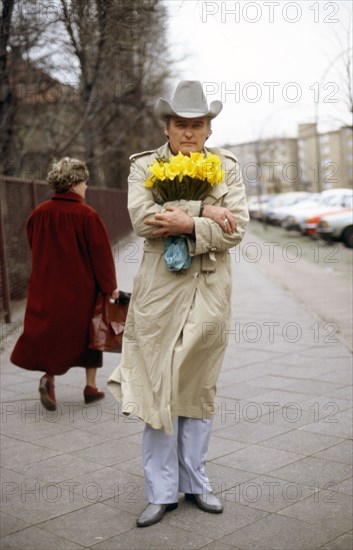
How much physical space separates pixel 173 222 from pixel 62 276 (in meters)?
2.80

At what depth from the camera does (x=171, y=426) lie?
4.29 m

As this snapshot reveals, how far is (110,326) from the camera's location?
6.82 metres

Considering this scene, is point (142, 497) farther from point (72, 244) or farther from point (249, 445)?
point (72, 244)

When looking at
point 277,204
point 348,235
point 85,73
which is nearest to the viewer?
point 85,73

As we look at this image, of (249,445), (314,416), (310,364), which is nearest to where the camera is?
(249,445)

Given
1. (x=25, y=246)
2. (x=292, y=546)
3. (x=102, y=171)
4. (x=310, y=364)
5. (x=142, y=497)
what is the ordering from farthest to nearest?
(x=102, y=171)
(x=25, y=246)
(x=310, y=364)
(x=142, y=497)
(x=292, y=546)

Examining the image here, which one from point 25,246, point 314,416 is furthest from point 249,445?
point 25,246

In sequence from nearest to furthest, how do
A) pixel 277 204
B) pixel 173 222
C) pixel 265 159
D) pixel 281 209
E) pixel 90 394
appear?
pixel 173 222
pixel 90 394
pixel 281 209
pixel 277 204
pixel 265 159

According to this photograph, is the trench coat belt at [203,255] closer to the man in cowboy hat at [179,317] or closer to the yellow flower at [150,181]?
the man in cowboy hat at [179,317]

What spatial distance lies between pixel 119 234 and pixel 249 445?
2885 cm

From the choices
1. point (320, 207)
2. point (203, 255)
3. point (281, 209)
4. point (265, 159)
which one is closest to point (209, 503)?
point (203, 255)

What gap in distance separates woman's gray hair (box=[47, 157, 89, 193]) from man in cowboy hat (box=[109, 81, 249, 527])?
235 centimetres

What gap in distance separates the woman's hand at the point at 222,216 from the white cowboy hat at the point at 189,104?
0.47 metres

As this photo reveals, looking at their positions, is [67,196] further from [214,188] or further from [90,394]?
[214,188]
